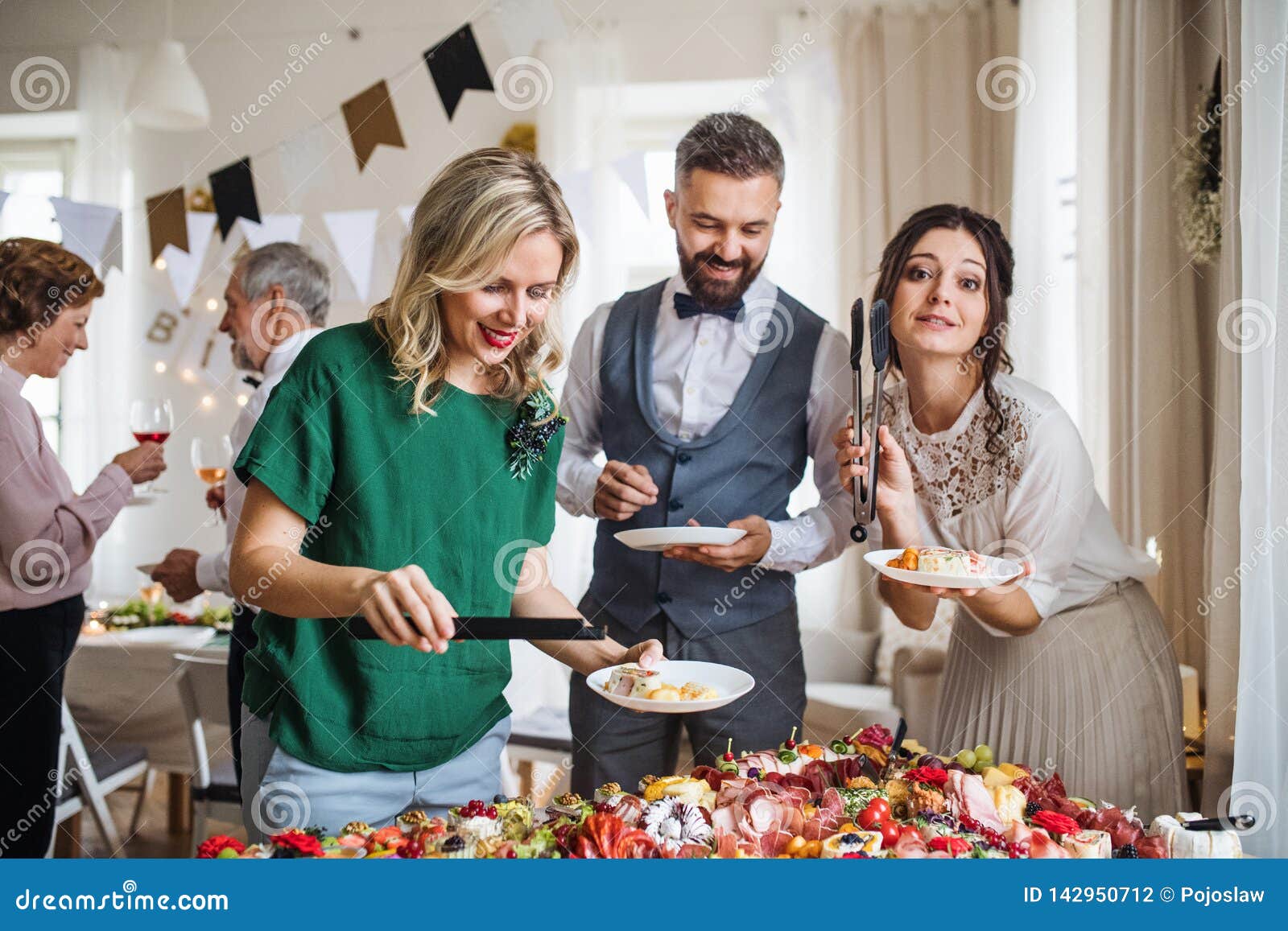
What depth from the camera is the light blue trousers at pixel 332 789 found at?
187 cm

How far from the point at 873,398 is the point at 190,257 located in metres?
2.82

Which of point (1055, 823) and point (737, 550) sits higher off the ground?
point (737, 550)

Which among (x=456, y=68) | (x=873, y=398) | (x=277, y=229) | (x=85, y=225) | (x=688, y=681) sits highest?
(x=456, y=68)

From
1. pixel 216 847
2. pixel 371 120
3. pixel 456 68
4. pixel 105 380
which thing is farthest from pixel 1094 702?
pixel 105 380

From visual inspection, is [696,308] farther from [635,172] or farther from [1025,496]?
[1025,496]

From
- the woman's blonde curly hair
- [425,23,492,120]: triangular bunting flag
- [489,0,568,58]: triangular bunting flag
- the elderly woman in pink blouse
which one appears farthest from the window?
the woman's blonde curly hair

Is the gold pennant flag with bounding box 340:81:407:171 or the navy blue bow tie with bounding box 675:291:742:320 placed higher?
the gold pennant flag with bounding box 340:81:407:171

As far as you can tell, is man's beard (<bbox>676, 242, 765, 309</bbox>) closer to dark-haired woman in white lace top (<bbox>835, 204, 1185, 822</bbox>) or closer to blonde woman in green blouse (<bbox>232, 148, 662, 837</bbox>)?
dark-haired woman in white lace top (<bbox>835, 204, 1185, 822</bbox>)

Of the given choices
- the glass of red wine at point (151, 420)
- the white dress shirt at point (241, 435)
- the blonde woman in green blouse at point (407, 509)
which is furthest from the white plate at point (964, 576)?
the glass of red wine at point (151, 420)

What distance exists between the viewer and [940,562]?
215cm

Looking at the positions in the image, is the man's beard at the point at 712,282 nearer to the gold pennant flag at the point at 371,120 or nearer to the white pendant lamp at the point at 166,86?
the gold pennant flag at the point at 371,120

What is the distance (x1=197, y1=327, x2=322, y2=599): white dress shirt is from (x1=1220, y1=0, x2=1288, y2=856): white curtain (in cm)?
207

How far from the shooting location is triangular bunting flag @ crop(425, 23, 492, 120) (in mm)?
2771

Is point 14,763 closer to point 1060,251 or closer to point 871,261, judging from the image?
point 871,261
